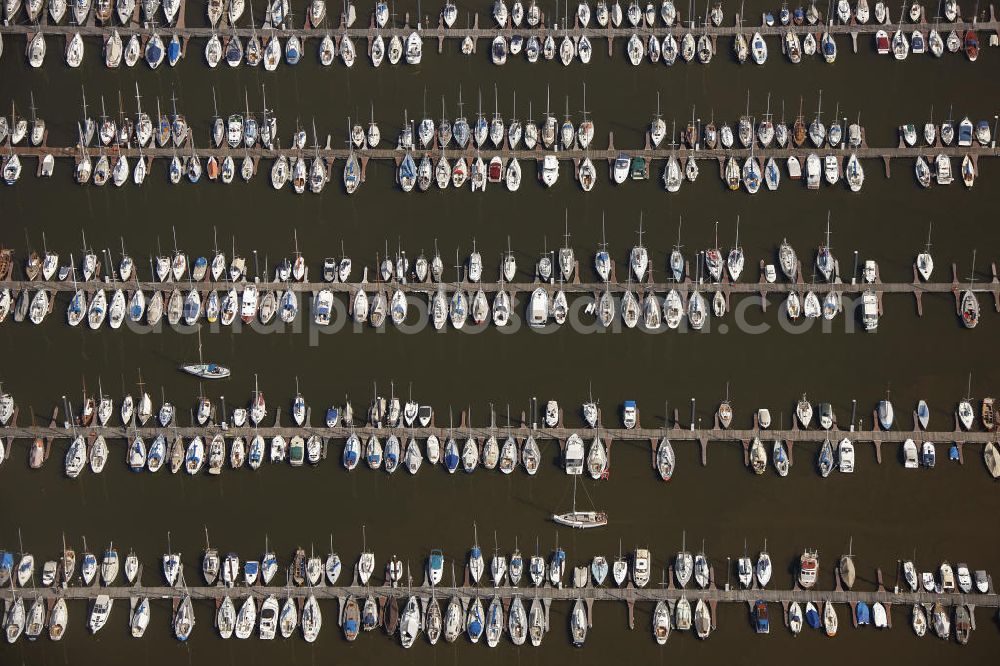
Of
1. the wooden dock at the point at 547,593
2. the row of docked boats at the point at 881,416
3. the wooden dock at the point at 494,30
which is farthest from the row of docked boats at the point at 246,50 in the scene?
the wooden dock at the point at 547,593

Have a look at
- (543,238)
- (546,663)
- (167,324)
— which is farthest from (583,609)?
(167,324)

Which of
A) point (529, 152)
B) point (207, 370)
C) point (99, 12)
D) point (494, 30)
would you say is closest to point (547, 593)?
point (207, 370)

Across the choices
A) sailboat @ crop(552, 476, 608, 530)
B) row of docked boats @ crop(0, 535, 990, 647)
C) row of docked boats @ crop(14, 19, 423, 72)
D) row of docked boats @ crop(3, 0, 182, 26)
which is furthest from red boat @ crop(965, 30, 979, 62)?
row of docked boats @ crop(3, 0, 182, 26)

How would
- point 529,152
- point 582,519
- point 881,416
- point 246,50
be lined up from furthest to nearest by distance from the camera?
1. point 246,50
2. point 529,152
3. point 881,416
4. point 582,519

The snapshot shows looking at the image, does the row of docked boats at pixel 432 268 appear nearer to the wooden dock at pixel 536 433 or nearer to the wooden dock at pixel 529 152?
the wooden dock at pixel 529 152

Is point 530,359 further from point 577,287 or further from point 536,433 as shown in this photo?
point 577,287

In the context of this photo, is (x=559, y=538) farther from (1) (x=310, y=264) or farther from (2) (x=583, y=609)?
(1) (x=310, y=264)
